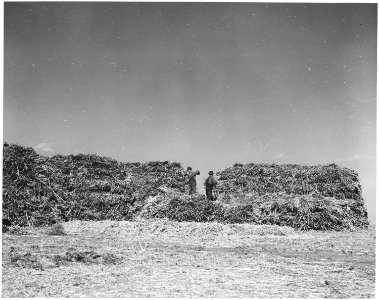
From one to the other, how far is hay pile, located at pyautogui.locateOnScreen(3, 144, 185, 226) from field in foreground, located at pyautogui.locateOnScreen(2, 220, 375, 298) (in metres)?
1.44

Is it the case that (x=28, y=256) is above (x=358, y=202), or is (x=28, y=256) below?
below

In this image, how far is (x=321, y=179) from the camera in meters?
19.8

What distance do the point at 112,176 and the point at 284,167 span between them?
7715 millimetres

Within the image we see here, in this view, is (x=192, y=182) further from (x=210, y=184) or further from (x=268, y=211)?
(x=268, y=211)

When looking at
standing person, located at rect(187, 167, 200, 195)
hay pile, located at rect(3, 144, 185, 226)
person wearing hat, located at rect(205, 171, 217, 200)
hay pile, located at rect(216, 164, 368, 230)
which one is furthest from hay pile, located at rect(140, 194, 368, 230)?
standing person, located at rect(187, 167, 200, 195)

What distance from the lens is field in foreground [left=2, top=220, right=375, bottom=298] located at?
7.57 meters

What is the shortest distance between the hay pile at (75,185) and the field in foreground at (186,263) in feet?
4.73

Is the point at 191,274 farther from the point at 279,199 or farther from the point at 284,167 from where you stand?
the point at 284,167

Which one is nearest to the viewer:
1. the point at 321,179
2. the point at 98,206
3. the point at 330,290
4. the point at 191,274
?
the point at 330,290

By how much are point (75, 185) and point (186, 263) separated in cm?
1077

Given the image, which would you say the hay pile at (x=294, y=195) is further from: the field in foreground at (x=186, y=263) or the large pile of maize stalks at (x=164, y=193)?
the field in foreground at (x=186, y=263)

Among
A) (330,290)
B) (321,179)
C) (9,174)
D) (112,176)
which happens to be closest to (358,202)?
(321,179)

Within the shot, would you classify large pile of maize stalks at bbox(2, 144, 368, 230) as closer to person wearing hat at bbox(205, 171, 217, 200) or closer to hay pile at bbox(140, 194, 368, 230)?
hay pile at bbox(140, 194, 368, 230)

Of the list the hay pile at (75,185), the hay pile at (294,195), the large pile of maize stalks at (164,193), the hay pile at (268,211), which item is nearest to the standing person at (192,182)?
the large pile of maize stalks at (164,193)
